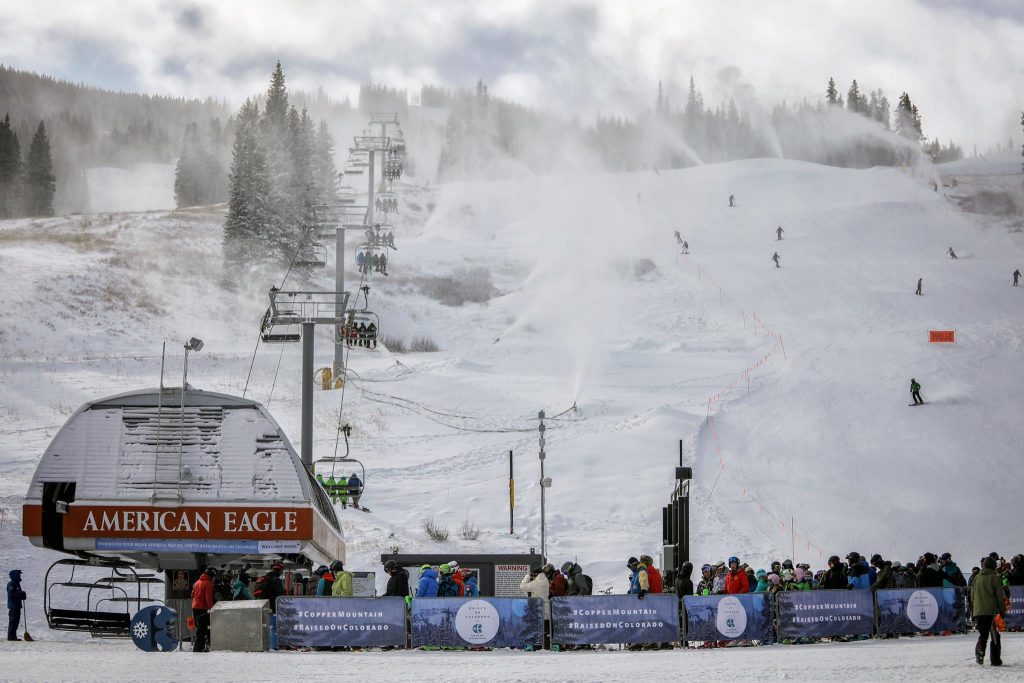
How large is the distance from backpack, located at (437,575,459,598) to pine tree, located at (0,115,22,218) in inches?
4506

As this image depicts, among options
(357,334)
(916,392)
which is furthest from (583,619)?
(916,392)

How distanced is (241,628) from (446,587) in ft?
9.05

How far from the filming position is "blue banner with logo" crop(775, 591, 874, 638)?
652 inches

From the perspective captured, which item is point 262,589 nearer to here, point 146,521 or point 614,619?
point 146,521

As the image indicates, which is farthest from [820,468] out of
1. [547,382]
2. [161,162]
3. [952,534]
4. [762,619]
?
[161,162]

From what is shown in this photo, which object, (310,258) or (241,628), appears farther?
(310,258)

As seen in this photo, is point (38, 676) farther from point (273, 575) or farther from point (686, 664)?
point (686, 664)

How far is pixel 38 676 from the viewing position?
11539 mm

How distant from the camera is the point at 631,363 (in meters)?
53.9

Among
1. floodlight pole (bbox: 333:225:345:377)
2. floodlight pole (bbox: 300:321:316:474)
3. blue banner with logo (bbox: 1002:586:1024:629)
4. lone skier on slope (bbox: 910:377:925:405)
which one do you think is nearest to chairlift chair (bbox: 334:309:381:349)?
floodlight pole (bbox: 333:225:345:377)

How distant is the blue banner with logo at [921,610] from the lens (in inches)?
674

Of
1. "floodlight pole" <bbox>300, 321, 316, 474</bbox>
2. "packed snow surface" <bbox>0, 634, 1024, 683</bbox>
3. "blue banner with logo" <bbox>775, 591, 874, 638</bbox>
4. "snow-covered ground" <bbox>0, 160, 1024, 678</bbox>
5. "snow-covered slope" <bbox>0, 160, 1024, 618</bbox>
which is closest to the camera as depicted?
"packed snow surface" <bbox>0, 634, 1024, 683</bbox>

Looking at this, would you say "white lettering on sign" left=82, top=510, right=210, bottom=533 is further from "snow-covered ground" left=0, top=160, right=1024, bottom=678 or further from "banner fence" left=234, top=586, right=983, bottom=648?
"snow-covered ground" left=0, top=160, right=1024, bottom=678

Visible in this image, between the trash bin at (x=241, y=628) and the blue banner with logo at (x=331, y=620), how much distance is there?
1.05ft
